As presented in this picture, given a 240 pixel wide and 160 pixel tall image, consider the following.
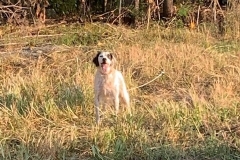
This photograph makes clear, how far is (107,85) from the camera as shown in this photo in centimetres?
562

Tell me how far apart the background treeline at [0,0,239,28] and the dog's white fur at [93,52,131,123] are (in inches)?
217

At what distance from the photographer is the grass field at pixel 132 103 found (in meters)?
4.39

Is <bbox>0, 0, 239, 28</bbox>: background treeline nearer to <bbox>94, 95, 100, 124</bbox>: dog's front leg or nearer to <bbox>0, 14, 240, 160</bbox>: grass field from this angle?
<bbox>0, 14, 240, 160</bbox>: grass field

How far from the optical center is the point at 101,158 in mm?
4238

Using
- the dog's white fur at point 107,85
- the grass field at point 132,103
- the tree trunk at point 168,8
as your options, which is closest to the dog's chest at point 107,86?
the dog's white fur at point 107,85

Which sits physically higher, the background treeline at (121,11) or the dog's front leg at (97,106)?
the background treeline at (121,11)

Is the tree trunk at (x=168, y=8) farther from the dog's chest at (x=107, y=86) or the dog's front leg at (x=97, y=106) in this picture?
the dog's front leg at (x=97, y=106)

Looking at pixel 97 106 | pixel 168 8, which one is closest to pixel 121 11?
pixel 168 8

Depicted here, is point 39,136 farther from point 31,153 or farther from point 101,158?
point 101,158

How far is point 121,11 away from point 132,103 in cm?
740

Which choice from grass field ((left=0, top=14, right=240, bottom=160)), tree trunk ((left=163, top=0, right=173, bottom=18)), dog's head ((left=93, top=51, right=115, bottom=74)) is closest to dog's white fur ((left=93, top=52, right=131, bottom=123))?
dog's head ((left=93, top=51, right=115, bottom=74))

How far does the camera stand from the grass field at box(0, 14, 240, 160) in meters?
4.39

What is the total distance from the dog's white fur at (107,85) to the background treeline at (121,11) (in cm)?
550

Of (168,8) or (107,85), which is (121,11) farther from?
(107,85)
